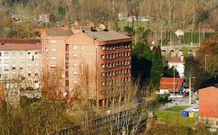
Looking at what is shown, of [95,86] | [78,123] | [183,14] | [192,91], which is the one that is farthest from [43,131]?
[183,14]

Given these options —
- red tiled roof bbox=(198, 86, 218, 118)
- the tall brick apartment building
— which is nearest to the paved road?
red tiled roof bbox=(198, 86, 218, 118)

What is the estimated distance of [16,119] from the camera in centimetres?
803

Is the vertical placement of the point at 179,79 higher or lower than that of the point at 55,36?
lower

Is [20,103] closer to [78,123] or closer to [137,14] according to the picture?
[78,123]

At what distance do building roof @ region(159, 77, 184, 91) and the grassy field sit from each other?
1.92m

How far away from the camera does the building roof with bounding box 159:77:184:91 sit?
54.0ft

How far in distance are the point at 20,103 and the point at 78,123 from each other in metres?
1.75

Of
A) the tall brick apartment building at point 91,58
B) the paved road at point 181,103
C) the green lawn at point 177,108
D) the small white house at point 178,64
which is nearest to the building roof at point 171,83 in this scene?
the paved road at point 181,103

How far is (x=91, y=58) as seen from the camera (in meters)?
15.0

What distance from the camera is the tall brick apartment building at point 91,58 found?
14734mm

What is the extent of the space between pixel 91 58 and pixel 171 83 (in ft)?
9.14

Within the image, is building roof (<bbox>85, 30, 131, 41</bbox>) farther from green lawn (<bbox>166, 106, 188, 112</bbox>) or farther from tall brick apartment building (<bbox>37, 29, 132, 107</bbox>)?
green lawn (<bbox>166, 106, 188, 112</bbox>)

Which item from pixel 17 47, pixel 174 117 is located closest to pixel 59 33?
pixel 17 47

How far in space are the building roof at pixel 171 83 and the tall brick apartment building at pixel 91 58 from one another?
1.22 metres
